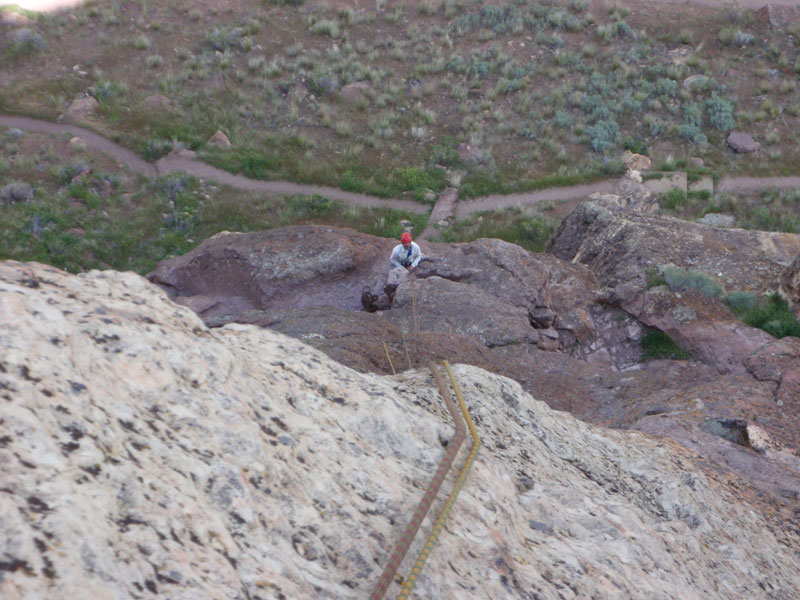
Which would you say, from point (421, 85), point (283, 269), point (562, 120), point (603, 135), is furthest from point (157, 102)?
point (603, 135)

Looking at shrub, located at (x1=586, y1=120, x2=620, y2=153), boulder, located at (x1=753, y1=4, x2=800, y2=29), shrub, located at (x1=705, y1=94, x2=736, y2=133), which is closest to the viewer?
shrub, located at (x1=586, y1=120, x2=620, y2=153)

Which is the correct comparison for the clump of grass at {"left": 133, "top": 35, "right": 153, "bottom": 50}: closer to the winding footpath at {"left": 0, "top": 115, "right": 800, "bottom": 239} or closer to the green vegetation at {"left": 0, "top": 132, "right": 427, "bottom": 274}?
the winding footpath at {"left": 0, "top": 115, "right": 800, "bottom": 239}

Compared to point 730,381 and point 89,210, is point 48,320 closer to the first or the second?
point 730,381

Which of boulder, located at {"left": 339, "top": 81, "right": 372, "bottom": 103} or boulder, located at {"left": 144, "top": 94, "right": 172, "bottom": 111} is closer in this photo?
boulder, located at {"left": 144, "top": 94, "right": 172, "bottom": 111}

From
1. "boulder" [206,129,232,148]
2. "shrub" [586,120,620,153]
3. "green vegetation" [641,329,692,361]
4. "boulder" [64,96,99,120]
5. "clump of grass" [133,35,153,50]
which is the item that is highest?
"shrub" [586,120,620,153]

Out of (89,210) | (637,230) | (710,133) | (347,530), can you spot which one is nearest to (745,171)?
(710,133)

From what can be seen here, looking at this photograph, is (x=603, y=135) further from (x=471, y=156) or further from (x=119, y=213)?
(x=119, y=213)

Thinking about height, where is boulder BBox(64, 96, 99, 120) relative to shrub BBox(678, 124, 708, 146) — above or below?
below

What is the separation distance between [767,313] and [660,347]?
2067 millimetres

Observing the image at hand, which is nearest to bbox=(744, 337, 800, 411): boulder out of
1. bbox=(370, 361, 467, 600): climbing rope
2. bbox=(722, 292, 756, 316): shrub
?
bbox=(722, 292, 756, 316): shrub

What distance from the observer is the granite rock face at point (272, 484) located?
2.42 metres

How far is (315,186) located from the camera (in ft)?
73.8

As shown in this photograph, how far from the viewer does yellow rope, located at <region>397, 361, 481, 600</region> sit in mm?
2885

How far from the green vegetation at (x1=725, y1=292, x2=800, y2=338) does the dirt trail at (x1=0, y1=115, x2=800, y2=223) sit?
11081 millimetres
